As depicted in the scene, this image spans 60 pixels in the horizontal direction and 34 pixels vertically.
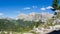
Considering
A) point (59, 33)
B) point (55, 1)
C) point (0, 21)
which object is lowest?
point (59, 33)

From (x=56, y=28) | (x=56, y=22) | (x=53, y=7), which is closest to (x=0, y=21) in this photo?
(x=53, y=7)

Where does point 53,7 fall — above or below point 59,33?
above

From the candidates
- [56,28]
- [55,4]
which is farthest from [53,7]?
[56,28]

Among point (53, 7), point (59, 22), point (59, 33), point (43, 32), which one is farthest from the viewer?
point (53, 7)

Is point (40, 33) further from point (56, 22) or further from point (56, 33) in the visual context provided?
point (56, 22)

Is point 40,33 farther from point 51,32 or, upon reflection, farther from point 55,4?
point 55,4

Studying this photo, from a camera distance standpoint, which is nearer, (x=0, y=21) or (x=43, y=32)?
(x=43, y=32)

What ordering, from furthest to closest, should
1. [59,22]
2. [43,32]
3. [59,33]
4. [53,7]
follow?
[53,7]
[59,22]
[43,32]
[59,33]

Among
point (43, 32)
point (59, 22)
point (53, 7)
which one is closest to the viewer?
point (43, 32)

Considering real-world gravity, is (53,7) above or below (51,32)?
above
